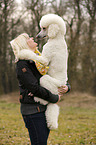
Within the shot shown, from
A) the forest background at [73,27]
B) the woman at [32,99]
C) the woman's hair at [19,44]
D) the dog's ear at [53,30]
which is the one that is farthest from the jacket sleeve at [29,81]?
the forest background at [73,27]

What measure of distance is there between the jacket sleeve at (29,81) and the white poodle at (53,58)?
10 cm

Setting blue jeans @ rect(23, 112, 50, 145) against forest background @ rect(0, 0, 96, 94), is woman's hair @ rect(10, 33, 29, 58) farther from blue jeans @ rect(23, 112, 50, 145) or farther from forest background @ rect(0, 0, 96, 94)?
forest background @ rect(0, 0, 96, 94)

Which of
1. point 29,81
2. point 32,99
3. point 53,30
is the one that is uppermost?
point 53,30

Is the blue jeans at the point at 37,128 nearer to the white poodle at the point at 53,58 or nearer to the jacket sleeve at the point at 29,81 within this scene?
the white poodle at the point at 53,58

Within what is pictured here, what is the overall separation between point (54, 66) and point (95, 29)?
18070 millimetres

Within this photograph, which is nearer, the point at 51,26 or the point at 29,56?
the point at 29,56

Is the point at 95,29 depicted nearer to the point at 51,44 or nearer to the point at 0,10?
the point at 0,10

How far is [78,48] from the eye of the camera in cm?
1873

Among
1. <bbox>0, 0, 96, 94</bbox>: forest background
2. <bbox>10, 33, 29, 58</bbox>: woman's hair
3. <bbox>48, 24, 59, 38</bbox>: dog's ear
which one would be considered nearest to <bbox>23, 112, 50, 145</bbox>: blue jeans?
<bbox>10, 33, 29, 58</bbox>: woman's hair

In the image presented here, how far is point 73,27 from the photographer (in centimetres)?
1916

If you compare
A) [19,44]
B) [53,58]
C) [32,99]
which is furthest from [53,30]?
[32,99]

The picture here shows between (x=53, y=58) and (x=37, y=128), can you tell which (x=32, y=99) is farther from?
(x=53, y=58)

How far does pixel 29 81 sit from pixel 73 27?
1743cm

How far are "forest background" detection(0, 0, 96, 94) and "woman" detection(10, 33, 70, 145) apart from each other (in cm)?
1558
